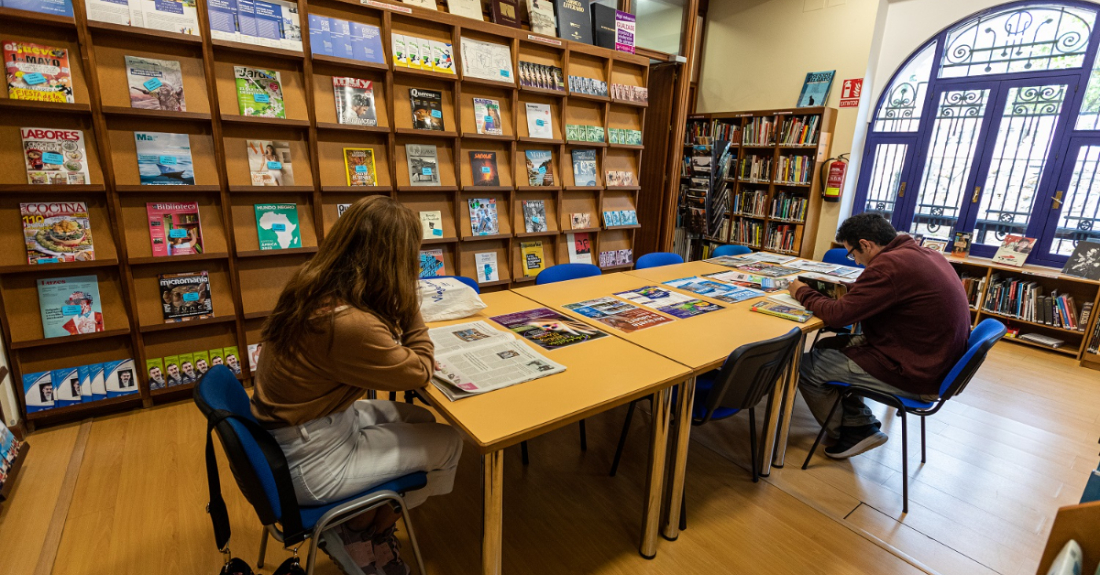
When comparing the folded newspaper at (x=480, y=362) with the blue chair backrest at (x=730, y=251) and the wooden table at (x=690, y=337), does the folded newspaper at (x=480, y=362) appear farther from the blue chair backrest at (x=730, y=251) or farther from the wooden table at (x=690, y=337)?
the blue chair backrest at (x=730, y=251)

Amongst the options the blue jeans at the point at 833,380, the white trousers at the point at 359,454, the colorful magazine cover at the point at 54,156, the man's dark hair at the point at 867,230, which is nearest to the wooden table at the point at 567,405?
the white trousers at the point at 359,454

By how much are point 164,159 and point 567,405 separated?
8.54 feet

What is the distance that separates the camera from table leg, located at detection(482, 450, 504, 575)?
4.20 feet

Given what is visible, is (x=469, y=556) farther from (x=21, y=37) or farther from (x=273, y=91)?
(x=21, y=37)

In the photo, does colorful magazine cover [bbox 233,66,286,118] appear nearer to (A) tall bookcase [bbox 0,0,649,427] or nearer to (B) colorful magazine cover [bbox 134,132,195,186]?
(A) tall bookcase [bbox 0,0,649,427]

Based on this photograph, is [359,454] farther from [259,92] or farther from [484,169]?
[484,169]

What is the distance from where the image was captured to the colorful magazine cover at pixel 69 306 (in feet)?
7.97

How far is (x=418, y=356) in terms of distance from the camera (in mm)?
1359

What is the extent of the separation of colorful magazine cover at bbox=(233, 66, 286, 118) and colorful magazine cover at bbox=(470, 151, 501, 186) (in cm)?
124

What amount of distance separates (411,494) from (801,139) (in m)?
5.41

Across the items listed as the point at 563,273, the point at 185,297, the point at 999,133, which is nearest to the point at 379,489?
the point at 563,273

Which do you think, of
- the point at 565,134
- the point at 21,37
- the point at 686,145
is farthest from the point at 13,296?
the point at 686,145

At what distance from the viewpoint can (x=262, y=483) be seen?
1127 millimetres

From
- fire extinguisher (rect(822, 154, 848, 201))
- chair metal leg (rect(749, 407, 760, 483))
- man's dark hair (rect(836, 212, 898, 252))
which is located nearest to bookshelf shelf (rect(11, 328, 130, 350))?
chair metal leg (rect(749, 407, 760, 483))
